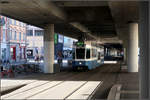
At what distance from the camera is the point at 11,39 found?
58750mm

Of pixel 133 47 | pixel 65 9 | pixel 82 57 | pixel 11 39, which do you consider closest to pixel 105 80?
pixel 65 9

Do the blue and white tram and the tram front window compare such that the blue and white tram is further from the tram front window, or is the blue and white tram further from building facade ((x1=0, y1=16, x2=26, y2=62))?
building facade ((x1=0, y1=16, x2=26, y2=62))

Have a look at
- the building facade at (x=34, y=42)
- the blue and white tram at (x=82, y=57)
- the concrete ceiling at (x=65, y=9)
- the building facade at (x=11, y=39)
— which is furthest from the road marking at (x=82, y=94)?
the building facade at (x=34, y=42)

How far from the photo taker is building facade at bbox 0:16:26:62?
54641 mm

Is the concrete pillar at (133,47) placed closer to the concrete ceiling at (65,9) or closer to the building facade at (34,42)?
the concrete ceiling at (65,9)

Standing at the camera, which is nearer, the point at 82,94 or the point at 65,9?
the point at 82,94

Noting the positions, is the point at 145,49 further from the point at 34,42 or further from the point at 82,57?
the point at 34,42


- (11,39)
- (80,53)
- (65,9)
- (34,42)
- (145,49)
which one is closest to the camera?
(145,49)

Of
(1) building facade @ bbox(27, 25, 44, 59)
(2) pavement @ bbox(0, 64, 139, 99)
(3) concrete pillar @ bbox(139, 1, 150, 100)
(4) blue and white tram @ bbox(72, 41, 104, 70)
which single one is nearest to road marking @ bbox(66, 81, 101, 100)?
(2) pavement @ bbox(0, 64, 139, 99)

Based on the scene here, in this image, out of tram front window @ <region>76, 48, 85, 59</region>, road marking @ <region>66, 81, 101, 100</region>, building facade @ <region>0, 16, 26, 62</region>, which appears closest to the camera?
road marking @ <region>66, 81, 101, 100</region>

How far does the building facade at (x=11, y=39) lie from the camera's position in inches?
2151

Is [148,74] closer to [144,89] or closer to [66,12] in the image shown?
[144,89]

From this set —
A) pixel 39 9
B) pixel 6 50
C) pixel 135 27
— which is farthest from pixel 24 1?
pixel 6 50

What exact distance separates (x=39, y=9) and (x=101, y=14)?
9.02 m
